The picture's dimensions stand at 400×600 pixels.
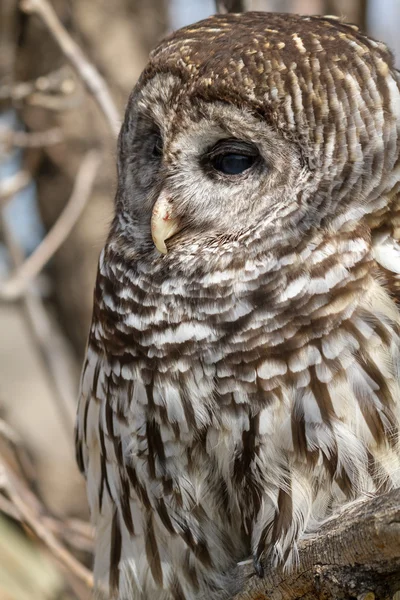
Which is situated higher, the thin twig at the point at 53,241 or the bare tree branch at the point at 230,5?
the bare tree branch at the point at 230,5

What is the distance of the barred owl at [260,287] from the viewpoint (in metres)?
2.57

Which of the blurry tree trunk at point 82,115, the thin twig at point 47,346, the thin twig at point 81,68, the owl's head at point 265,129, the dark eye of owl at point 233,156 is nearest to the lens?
the owl's head at point 265,129

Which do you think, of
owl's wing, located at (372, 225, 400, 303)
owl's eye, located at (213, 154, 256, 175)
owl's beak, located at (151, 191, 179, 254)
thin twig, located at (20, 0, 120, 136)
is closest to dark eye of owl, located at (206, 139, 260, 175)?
owl's eye, located at (213, 154, 256, 175)

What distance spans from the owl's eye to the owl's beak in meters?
0.19

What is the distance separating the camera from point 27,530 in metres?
3.17

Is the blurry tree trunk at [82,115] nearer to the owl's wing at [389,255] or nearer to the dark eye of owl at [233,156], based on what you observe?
the dark eye of owl at [233,156]

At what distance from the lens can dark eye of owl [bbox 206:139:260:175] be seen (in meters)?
2.67

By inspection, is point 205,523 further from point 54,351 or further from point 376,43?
point 54,351

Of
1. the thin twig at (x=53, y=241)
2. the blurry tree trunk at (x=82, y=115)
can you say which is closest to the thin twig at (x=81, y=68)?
the thin twig at (x=53, y=241)

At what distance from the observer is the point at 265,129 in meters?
2.60

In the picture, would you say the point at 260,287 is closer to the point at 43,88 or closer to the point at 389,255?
the point at 389,255

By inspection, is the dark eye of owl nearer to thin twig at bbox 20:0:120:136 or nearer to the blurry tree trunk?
thin twig at bbox 20:0:120:136

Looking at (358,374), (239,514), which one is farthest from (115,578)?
(358,374)

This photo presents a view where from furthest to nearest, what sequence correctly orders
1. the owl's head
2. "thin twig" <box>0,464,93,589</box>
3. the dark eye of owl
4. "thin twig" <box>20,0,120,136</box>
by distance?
"thin twig" <box>20,0,120,136</box>
"thin twig" <box>0,464,93,589</box>
the dark eye of owl
the owl's head
